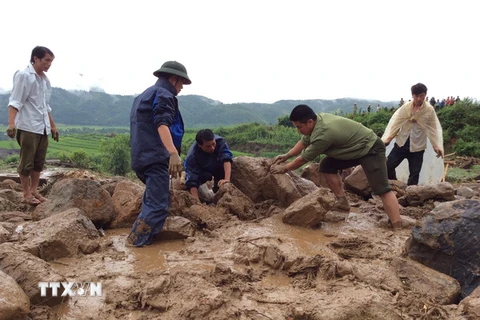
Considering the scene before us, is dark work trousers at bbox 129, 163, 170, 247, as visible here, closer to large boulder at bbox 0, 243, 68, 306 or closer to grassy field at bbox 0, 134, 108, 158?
large boulder at bbox 0, 243, 68, 306

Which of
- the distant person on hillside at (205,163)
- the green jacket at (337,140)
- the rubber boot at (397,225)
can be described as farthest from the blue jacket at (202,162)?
the rubber boot at (397,225)

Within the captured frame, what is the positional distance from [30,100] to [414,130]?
5064 mm

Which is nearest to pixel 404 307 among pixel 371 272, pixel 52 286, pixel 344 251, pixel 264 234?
pixel 371 272

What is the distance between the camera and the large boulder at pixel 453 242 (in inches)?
111

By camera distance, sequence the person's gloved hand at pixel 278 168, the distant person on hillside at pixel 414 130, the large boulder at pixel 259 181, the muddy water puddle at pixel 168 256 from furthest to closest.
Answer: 1. the distant person on hillside at pixel 414 130
2. the large boulder at pixel 259 181
3. the person's gloved hand at pixel 278 168
4. the muddy water puddle at pixel 168 256

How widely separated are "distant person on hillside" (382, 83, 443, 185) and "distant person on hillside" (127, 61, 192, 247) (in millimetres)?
3477

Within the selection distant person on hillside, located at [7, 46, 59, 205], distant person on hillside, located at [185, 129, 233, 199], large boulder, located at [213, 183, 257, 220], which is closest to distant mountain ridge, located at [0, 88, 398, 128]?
distant person on hillside, located at [185, 129, 233, 199]

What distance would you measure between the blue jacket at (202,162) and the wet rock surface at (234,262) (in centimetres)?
44

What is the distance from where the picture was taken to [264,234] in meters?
3.60

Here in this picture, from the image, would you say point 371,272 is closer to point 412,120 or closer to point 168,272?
point 168,272

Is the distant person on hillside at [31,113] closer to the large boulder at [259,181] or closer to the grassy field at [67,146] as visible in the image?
the large boulder at [259,181]

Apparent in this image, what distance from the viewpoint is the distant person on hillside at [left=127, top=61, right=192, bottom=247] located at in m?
3.28

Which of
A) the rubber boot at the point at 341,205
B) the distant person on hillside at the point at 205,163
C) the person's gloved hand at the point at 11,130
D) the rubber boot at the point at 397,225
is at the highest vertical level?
the person's gloved hand at the point at 11,130

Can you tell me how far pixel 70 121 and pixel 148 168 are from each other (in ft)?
289
